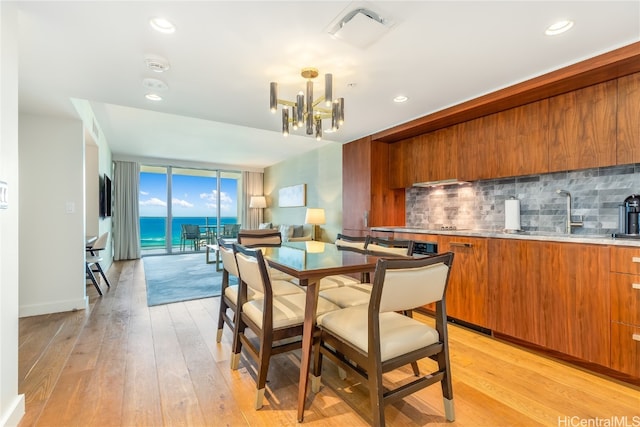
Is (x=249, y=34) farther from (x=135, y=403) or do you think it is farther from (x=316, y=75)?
(x=135, y=403)

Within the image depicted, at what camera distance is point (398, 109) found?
307cm

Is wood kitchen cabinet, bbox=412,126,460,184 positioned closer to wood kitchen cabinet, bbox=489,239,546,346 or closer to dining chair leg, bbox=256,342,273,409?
wood kitchen cabinet, bbox=489,239,546,346

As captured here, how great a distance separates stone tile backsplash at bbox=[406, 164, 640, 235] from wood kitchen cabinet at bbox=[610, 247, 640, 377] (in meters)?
0.60

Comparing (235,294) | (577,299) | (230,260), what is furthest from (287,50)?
(577,299)

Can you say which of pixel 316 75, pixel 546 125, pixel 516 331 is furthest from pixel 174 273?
pixel 546 125

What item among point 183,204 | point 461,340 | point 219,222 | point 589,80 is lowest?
point 461,340

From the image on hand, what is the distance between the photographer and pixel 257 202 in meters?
8.20

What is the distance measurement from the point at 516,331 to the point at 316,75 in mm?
2572

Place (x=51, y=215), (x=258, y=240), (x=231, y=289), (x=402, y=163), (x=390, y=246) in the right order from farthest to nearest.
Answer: (x=402, y=163), (x=51, y=215), (x=258, y=240), (x=390, y=246), (x=231, y=289)

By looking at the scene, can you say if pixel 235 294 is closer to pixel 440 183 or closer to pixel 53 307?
pixel 53 307

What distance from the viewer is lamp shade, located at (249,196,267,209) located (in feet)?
26.8

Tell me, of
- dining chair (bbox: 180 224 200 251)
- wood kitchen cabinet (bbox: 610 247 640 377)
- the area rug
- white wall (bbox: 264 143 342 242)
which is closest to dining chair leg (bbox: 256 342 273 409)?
wood kitchen cabinet (bbox: 610 247 640 377)

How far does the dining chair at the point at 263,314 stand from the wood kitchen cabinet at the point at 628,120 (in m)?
2.30

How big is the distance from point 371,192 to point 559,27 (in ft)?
8.14
